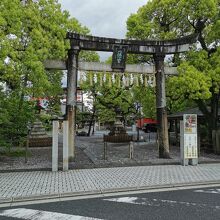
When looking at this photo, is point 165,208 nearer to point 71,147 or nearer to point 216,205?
point 216,205

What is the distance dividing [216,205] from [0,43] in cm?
864

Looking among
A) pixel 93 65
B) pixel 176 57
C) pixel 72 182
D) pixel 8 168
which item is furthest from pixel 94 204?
pixel 176 57

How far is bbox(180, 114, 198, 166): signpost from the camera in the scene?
45.5 feet

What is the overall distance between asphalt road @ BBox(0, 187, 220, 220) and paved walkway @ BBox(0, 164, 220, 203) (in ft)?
2.75

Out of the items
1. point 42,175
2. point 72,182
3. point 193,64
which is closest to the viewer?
point 72,182

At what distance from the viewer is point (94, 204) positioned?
7.70m

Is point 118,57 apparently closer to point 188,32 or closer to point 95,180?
point 188,32

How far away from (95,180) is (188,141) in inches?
204

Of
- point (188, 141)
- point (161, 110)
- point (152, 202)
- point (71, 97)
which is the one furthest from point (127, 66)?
point (152, 202)

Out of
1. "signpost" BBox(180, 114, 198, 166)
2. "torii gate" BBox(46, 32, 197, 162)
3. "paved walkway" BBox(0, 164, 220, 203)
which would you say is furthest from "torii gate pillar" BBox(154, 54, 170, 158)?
"paved walkway" BBox(0, 164, 220, 203)

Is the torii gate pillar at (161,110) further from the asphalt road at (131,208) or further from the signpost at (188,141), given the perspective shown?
the asphalt road at (131,208)

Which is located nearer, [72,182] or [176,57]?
[72,182]

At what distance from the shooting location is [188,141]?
45.8ft

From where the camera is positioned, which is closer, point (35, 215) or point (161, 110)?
point (35, 215)
